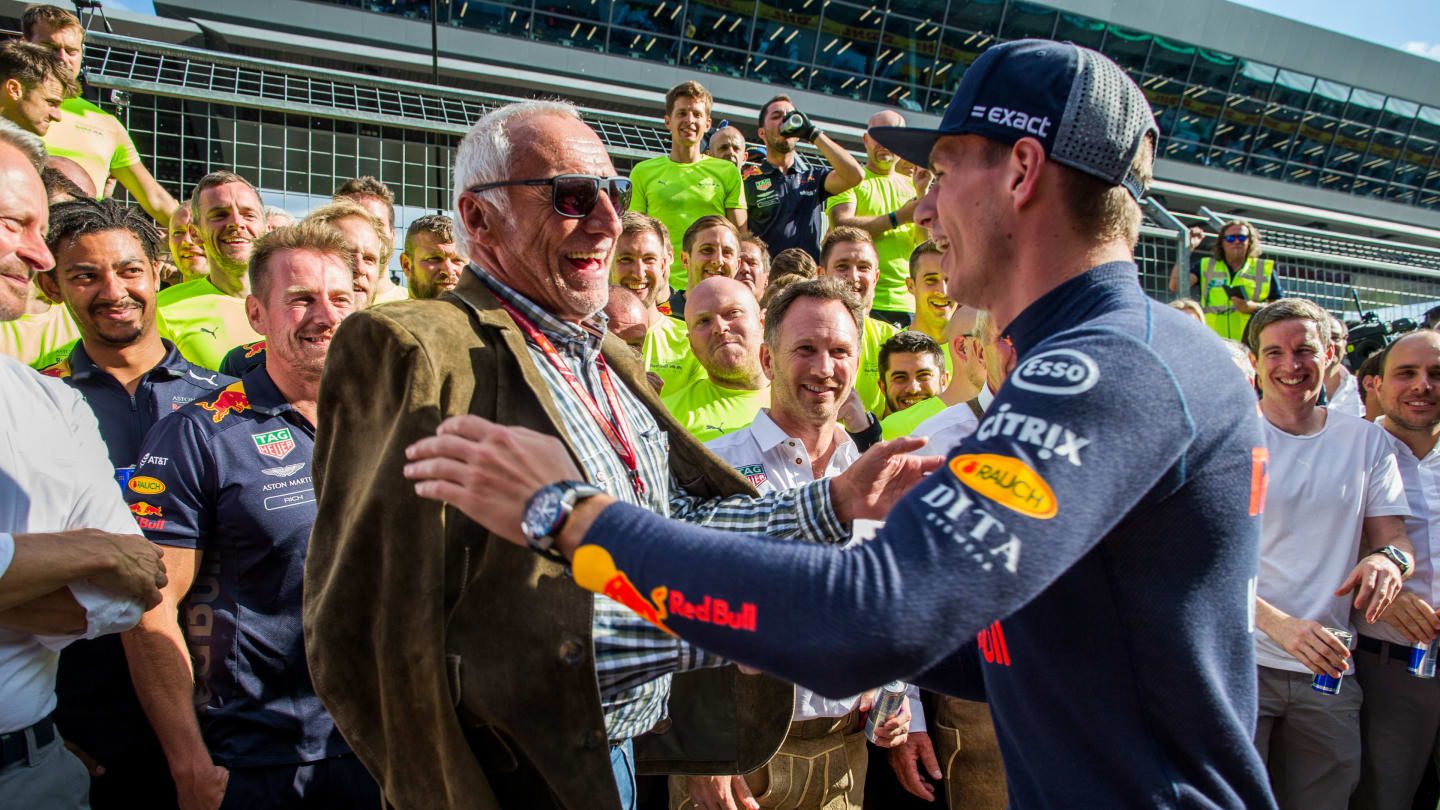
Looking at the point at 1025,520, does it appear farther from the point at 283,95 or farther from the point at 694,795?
the point at 283,95

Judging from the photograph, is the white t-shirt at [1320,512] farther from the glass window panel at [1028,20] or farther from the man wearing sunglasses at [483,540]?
the glass window panel at [1028,20]

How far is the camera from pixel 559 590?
160cm

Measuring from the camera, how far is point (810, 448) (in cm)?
342

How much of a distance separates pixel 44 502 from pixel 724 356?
8.96ft

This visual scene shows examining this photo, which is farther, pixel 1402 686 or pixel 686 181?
pixel 686 181

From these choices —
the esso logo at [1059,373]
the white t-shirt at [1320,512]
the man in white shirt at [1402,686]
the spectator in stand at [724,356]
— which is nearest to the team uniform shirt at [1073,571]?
the esso logo at [1059,373]

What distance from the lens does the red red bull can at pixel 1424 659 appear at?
12.7ft

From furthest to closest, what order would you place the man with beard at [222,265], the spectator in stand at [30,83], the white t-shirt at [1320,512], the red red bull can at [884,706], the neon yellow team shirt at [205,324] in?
the spectator in stand at [30,83] → the man with beard at [222,265] → the neon yellow team shirt at [205,324] → the white t-shirt at [1320,512] → the red red bull can at [884,706]

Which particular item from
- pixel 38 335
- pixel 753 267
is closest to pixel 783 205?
pixel 753 267

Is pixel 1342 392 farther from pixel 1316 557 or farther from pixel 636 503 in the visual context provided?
pixel 636 503

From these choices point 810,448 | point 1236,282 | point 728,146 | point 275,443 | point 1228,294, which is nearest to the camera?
point 275,443

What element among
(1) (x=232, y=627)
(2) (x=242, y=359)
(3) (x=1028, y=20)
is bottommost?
(1) (x=232, y=627)

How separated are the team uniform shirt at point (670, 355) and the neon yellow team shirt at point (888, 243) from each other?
1.87m

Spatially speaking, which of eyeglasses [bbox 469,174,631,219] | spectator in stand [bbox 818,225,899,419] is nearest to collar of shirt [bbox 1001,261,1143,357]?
eyeglasses [bbox 469,174,631,219]
